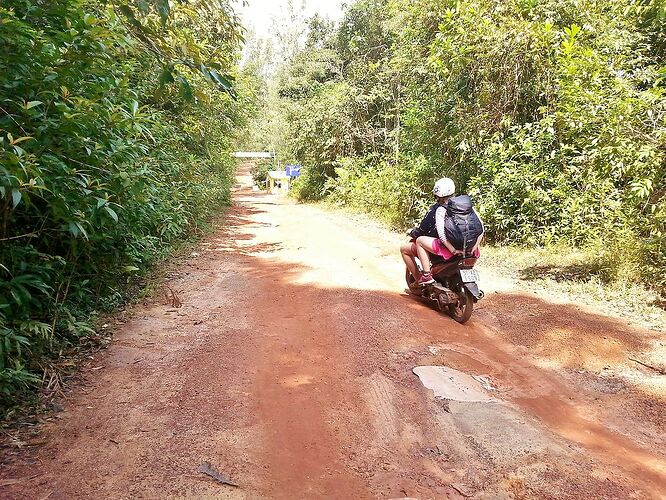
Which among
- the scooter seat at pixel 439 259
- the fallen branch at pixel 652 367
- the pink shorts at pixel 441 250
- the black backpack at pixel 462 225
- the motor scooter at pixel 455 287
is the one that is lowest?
the fallen branch at pixel 652 367

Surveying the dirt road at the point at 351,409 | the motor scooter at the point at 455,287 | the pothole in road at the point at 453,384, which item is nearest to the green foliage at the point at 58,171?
the dirt road at the point at 351,409

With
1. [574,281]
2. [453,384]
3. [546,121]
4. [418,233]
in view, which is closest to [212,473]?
[453,384]

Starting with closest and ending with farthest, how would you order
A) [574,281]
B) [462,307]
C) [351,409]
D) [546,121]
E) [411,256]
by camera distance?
[351,409] → [462,307] → [411,256] → [574,281] → [546,121]

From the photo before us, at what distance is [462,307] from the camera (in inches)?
207

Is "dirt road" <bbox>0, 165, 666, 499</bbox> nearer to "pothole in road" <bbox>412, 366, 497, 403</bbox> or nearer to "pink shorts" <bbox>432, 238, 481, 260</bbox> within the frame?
"pothole in road" <bbox>412, 366, 497, 403</bbox>

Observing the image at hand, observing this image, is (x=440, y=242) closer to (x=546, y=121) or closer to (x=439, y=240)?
(x=439, y=240)

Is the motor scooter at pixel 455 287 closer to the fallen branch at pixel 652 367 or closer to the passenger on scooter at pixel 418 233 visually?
the passenger on scooter at pixel 418 233

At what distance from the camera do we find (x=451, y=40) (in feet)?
30.8

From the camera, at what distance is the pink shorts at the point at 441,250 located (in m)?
5.23

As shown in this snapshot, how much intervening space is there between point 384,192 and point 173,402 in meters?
12.3

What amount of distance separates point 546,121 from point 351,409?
21.8 feet

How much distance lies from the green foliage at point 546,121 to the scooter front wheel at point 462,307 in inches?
92.2

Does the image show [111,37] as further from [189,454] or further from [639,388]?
[639,388]

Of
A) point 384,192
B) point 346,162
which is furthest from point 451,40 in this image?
point 346,162
